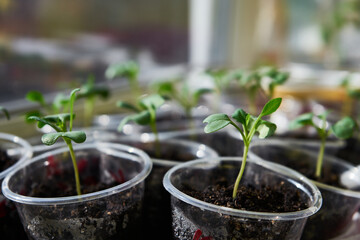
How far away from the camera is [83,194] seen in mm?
610

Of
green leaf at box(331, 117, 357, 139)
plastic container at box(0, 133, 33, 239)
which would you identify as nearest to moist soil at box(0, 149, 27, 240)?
plastic container at box(0, 133, 33, 239)

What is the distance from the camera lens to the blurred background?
1.06m

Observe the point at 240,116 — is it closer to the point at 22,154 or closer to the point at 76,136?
the point at 76,136

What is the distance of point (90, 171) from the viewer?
768 mm

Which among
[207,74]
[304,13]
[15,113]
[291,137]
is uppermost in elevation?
[304,13]

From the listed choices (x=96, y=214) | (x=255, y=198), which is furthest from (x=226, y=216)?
(x=96, y=214)

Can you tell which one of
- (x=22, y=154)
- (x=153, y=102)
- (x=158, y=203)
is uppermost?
(x=153, y=102)

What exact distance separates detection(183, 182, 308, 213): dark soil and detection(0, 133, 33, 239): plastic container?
34cm

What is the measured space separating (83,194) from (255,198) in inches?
12.5

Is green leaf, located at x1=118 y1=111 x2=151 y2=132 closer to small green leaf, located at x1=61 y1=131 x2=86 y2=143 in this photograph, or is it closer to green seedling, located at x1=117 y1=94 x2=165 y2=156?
green seedling, located at x1=117 y1=94 x2=165 y2=156

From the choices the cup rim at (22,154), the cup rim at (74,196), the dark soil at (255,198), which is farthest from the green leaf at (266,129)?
the cup rim at (22,154)

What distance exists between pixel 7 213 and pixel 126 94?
867 millimetres

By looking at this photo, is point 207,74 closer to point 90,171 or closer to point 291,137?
point 291,137

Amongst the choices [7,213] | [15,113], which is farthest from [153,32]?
[7,213]
